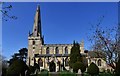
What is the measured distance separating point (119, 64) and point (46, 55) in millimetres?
53385

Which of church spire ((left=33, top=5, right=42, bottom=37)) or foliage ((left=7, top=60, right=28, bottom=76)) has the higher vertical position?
church spire ((left=33, top=5, right=42, bottom=37))

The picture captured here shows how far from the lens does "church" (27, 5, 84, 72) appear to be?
69000 mm

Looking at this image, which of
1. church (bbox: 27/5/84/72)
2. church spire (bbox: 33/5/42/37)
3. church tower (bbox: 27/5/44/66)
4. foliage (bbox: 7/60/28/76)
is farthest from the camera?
church spire (bbox: 33/5/42/37)

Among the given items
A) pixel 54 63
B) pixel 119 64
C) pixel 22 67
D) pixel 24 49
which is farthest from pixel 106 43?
pixel 24 49

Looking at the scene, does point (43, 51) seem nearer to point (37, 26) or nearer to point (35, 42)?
point (35, 42)

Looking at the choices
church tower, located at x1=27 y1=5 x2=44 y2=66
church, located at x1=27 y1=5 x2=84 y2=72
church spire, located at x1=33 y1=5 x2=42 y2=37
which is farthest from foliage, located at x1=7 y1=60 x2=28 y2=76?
church spire, located at x1=33 y1=5 x2=42 y2=37

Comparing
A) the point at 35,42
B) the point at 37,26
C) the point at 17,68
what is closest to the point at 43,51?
the point at 35,42

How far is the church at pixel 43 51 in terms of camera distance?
69000mm

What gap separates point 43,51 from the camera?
73688mm

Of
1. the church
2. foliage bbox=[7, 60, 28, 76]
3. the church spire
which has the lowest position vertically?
foliage bbox=[7, 60, 28, 76]

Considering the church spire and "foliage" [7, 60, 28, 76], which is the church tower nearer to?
the church spire

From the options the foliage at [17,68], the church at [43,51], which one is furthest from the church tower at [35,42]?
the foliage at [17,68]

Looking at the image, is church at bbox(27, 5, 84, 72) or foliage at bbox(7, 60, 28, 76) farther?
church at bbox(27, 5, 84, 72)

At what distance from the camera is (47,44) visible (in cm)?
7500
